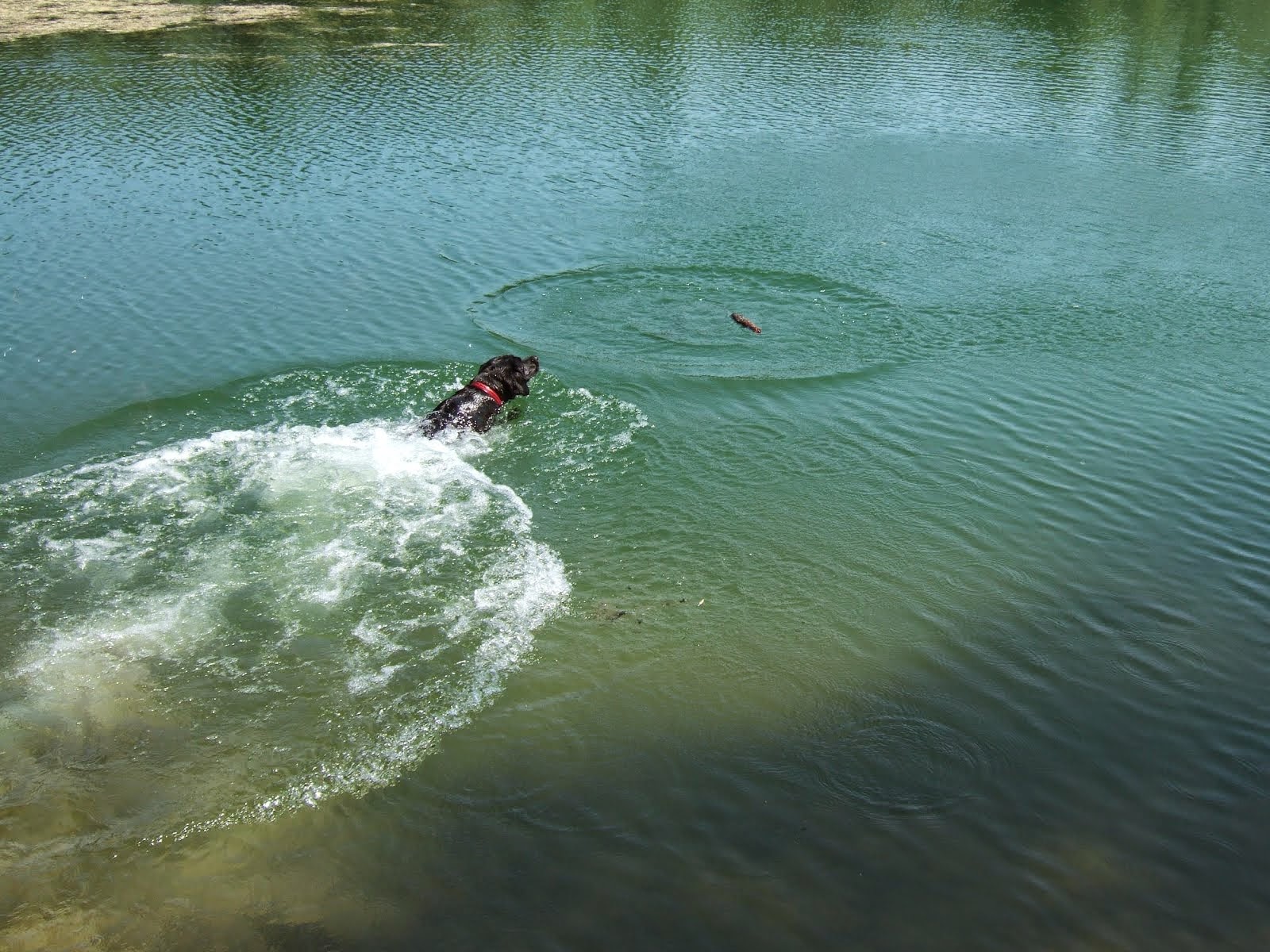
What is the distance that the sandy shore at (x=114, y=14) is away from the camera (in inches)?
1742

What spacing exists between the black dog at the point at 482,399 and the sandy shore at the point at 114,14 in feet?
124

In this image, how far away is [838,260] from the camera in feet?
68.9

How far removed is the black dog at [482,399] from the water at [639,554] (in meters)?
0.38

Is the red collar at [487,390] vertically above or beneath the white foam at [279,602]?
above

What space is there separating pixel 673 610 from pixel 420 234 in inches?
558

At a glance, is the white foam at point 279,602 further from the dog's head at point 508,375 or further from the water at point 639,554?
the dog's head at point 508,375

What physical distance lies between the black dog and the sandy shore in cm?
3793

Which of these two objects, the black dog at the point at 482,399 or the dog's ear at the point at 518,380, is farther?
the dog's ear at the point at 518,380

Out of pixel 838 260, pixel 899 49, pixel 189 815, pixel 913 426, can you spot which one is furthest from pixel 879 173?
pixel 189 815

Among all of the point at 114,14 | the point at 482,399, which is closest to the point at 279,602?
the point at 482,399

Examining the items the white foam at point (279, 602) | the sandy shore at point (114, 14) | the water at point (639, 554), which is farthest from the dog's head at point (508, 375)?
the sandy shore at point (114, 14)

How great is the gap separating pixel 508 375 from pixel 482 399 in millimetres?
729

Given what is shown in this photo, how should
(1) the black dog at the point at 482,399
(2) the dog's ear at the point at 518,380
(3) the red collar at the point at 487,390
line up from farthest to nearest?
(2) the dog's ear at the point at 518,380 < (3) the red collar at the point at 487,390 < (1) the black dog at the point at 482,399

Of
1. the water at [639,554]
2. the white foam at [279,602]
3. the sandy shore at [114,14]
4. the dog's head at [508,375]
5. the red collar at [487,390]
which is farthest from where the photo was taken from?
the sandy shore at [114,14]
